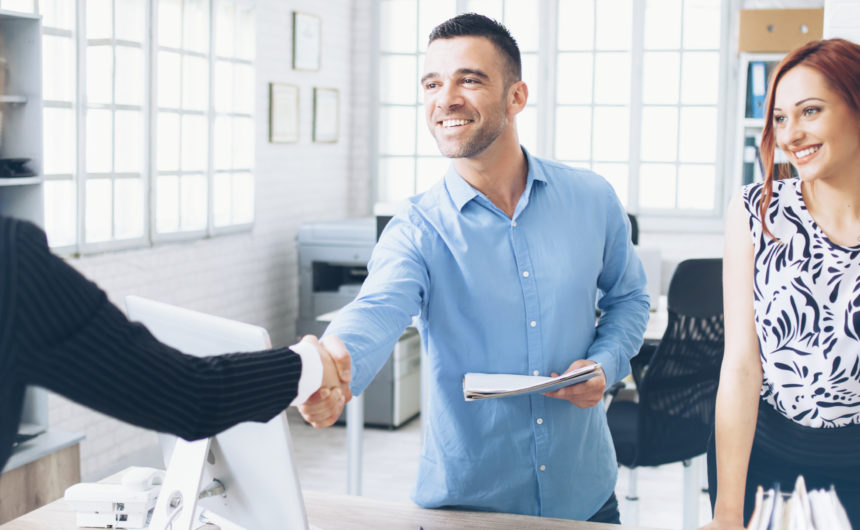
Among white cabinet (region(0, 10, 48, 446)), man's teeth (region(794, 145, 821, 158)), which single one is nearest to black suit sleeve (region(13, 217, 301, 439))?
man's teeth (region(794, 145, 821, 158))

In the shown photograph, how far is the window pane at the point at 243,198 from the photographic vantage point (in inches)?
208

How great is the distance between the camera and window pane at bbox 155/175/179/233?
177 inches

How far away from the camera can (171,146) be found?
459cm

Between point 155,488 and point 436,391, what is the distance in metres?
0.57

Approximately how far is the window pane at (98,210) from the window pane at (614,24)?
3805mm

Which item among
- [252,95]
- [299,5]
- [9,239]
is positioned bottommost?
[9,239]

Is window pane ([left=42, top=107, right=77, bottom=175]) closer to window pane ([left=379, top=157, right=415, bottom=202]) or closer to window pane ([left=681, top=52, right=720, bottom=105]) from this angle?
window pane ([left=379, top=157, right=415, bottom=202])

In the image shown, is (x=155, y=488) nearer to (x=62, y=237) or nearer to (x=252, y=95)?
(x=62, y=237)

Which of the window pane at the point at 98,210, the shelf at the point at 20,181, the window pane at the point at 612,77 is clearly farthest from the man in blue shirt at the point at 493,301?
the window pane at the point at 612,77

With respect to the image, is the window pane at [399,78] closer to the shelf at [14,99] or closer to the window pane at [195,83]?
the window pane at [195,83]

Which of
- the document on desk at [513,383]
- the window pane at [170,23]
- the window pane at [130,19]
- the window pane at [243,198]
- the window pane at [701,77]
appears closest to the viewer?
the document on desk at [513,383]

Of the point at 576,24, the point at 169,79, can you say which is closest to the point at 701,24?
the point at 576,24

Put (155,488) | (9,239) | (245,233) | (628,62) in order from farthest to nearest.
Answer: (628,62), (245,233), (155,488), (9,239)

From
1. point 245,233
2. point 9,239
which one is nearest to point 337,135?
point 245,233
